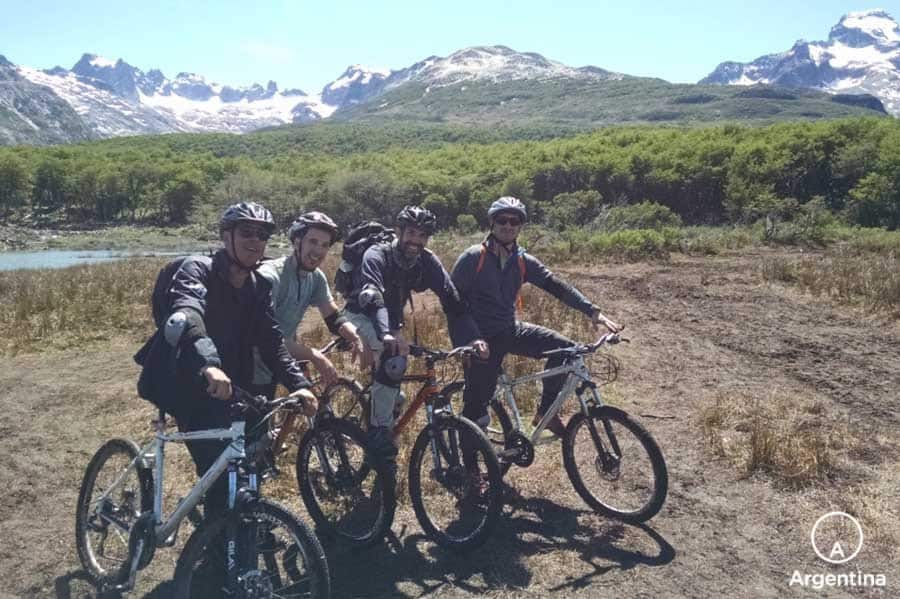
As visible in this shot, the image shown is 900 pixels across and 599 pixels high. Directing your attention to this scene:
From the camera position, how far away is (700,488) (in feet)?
17.2

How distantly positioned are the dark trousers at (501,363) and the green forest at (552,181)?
24461 mm

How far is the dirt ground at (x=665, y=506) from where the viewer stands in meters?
4.07

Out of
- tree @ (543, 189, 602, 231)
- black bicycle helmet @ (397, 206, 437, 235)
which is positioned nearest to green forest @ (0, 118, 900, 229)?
tree @ (543, 189, 602, 231)

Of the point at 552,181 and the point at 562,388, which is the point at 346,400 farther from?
the point at 552,181

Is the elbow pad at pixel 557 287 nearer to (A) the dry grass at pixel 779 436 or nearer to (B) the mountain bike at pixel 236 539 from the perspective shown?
(A) the dry grass at pixel 779 436

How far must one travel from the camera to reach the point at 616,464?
464 centimetres

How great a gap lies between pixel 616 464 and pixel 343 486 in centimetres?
195

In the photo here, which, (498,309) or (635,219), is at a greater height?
(498,309)

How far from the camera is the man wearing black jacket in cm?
318

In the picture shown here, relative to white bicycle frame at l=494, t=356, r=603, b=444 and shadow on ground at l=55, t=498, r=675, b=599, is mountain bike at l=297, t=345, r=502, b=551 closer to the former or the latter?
shadow on ground at l=55, t=498, r=675, b=599

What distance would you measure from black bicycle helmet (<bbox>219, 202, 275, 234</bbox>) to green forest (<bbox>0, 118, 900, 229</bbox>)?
26.5 m

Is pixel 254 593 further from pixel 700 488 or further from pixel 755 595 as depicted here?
pixel 700 488

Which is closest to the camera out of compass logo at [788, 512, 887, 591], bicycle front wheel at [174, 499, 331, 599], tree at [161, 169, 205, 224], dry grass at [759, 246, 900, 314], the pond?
bicycle front wheel at [174, 499, 331, 599]

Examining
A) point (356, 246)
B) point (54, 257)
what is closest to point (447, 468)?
point (356, 246)
